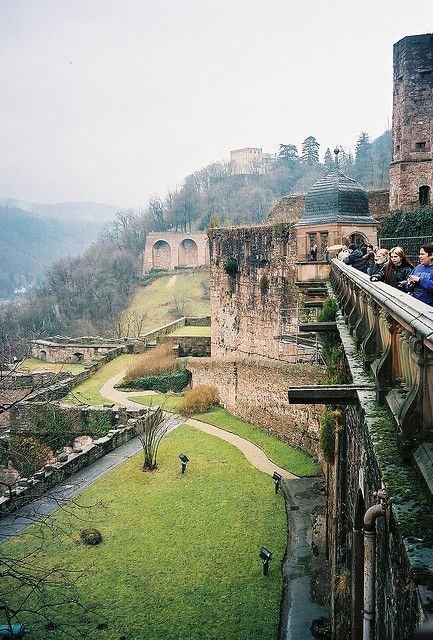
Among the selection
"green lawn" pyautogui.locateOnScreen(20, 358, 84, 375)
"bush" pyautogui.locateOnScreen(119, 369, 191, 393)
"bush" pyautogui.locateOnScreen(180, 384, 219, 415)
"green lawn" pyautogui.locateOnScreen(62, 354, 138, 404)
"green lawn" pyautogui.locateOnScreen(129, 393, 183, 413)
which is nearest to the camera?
"bush" pyautogui.locateOnScreen(180, 384, 219, 415)

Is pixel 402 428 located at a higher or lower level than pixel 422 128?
lower

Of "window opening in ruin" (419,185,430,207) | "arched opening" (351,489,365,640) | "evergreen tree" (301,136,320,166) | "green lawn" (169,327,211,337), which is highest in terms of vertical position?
"evergreen tree" (301,136,320,166)

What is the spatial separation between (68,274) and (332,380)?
7397 cm

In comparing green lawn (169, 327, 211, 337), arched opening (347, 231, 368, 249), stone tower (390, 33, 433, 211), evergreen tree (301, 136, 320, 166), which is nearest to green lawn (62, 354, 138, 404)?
green lawn (169, 327, 211, 337)

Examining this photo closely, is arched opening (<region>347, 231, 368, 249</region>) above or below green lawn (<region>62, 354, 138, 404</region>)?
above

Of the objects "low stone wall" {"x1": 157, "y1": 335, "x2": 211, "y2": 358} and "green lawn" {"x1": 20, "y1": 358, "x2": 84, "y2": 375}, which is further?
"green lawn" {"x1": 20, "y1": 358, "x2": 84, "y2": 375}

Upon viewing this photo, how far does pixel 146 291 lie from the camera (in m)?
75.2

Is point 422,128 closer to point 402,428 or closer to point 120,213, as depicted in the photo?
point 402,428

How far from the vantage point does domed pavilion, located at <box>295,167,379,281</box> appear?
17.9m

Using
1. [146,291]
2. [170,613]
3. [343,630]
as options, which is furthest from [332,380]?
[146,291]

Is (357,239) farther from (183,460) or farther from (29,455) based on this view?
(29,455)

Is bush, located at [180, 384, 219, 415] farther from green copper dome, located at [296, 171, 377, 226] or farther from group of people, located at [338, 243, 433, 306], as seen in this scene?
group of people, located at [338, 243, 433, 306]

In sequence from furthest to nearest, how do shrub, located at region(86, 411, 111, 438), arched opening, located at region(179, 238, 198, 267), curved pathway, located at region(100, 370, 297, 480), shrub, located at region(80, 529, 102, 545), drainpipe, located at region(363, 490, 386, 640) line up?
arched opening, located at region(179, 238, 198, 267) → shrub, located at region(86, 411, 111, 438) → curved pathway, located at region(100, 370, 297, 480) → shrub, located at region(80, 529, 102, 545) → drainpipe, located at region(363, 490, 386, 640)

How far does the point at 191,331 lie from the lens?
1735 inches
